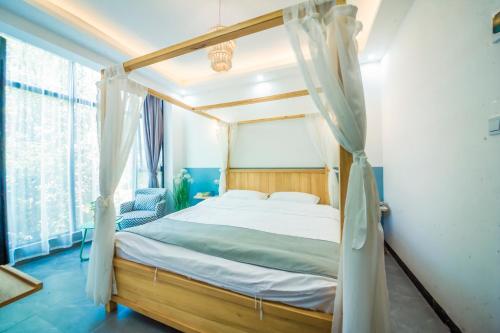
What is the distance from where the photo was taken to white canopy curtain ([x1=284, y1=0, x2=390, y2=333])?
0.96 meters

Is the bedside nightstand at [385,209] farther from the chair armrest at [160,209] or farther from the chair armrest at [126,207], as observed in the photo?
the chair armrest at [126,207]

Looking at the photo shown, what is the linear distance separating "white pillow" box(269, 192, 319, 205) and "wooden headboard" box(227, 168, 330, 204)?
0.22m

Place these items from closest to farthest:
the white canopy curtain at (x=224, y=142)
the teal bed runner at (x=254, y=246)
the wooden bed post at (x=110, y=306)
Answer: the teal bed runner at (x=254, y=246)
the wooden bed post at (x=110, y=306)
the white canopy curtain at (x=224, y=142)

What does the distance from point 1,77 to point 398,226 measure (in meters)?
5.20

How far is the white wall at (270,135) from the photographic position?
3.03 m

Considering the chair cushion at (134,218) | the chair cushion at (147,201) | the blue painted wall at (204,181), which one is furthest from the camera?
the blue painted wall at (204,181)

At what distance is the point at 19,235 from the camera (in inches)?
99.9

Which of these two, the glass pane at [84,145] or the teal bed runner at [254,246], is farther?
the glass pane at [84,145]

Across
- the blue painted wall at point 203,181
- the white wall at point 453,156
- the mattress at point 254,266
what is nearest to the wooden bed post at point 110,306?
the mattress at point 254,266

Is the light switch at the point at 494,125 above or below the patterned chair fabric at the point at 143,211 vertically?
above

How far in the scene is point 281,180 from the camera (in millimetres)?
3529

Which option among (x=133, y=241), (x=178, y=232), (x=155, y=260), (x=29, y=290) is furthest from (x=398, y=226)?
(x=29, y=290)

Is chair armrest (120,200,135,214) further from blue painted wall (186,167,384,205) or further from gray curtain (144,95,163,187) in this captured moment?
blue painted wall (186,167,384,205)

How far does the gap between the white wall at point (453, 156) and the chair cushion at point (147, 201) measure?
3779mm
